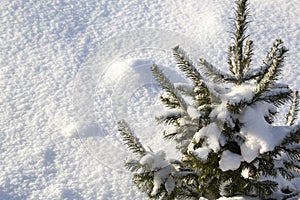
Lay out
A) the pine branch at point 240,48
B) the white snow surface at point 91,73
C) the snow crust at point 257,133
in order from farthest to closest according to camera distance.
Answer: the white snow surface at point 91,73 → the pine branch at point 240,48 → the snow crust at point 257,133

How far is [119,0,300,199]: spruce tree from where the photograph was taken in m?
4.30

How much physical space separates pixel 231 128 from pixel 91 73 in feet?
21.5

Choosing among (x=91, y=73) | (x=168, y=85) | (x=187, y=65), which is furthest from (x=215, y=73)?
(x=91, y=73)

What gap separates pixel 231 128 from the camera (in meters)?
4.38

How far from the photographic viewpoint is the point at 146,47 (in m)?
11.0

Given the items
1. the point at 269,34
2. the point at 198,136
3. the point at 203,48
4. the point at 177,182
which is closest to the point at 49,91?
the point at 203,48

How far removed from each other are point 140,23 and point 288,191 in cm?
707

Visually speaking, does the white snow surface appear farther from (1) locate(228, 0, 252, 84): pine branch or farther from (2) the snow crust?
(2) the snow crust

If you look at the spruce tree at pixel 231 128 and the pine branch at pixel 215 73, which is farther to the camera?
the pine branch at pixel 215 73

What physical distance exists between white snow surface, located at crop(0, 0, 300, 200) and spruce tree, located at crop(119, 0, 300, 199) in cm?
394

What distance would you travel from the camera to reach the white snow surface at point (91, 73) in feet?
29.9

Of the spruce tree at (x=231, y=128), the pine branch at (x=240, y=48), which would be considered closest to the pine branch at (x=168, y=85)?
the spruce tree at (x=231, y=128)

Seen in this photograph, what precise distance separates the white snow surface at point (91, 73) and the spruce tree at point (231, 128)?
12.9 feet

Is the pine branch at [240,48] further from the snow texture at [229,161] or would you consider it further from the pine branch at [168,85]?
the snow texture at [229,161]
